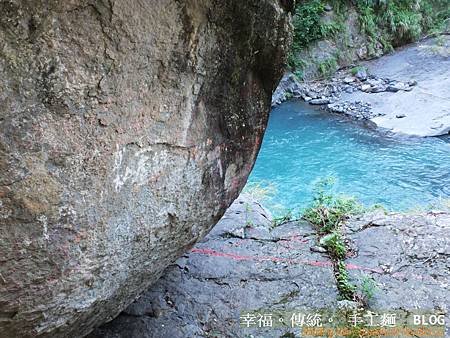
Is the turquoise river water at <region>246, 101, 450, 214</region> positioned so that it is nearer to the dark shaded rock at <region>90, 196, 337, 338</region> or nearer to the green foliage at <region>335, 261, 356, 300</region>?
the dark shaded rock at <region>90, 196, 337, 338</region>

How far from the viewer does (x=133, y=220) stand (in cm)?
195

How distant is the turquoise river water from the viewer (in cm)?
687

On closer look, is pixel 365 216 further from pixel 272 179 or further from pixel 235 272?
pixel 272 179

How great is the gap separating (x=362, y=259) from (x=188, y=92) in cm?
222

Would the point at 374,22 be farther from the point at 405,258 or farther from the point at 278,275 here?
the point at 278,275

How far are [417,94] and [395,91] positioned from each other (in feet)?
1.90

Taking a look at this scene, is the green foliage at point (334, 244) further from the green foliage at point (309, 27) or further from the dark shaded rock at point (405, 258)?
the green foliage at point (309, 27)

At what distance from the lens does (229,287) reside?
3.25 metres

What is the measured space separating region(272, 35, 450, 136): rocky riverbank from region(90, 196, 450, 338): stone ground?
5.47 metres

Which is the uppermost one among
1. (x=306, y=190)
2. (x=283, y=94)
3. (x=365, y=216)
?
(x=283, y=94)

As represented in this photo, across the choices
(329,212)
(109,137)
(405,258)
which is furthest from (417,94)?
(109,137)

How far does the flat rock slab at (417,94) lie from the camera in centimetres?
906

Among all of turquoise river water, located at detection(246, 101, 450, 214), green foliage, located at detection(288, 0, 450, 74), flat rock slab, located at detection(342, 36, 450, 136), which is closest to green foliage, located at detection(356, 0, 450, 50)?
green foliage, located at detection(288, 0, 450, 74)

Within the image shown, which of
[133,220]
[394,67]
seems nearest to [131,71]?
[133,220]
